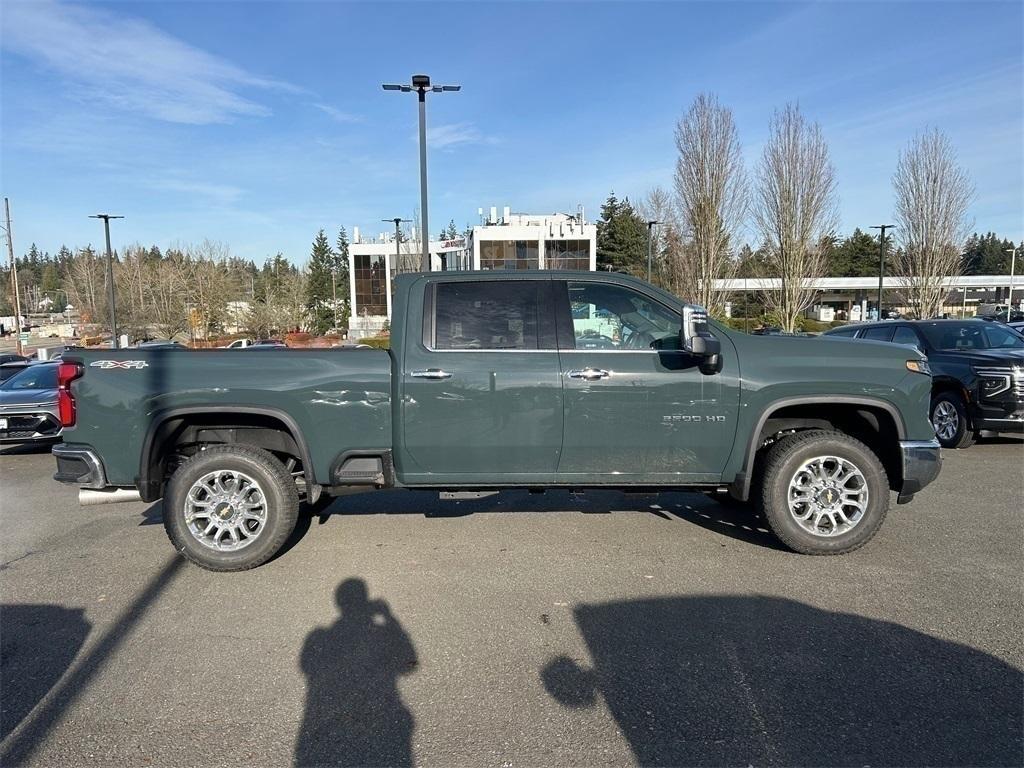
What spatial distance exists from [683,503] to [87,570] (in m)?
4.90

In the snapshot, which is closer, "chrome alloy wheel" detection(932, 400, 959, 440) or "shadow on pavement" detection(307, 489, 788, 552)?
"shadow on pavement" detection(307, 489, 788, 552)

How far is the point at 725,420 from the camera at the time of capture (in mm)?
4543

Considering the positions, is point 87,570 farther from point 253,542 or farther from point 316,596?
point 316,596

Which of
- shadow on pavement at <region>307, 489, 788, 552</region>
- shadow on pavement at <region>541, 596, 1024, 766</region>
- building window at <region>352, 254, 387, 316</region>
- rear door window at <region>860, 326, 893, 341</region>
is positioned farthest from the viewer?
building window at <region>352, 254, 387, 316</region>

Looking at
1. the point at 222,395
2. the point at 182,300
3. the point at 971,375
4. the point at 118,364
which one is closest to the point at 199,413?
the point at 222,395

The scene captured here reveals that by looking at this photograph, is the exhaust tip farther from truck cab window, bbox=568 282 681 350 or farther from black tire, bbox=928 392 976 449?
black tire, bbox=928 392 976 449

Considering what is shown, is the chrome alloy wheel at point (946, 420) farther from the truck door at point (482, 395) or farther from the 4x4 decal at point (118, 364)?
the 4x4 decal at point (118, 364)

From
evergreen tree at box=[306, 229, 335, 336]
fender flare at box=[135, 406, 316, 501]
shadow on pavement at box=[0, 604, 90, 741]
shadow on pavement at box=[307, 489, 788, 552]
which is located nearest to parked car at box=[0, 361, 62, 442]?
shadow on pavement at box=[307, 489, 788, 552]

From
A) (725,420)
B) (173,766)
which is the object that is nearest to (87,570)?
(173,766)

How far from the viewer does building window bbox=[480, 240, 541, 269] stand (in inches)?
1839

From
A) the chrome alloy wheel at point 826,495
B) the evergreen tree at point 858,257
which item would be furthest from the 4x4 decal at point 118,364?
the evergreen tree at point 858,257

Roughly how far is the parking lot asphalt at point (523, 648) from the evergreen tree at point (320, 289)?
49.9 meters

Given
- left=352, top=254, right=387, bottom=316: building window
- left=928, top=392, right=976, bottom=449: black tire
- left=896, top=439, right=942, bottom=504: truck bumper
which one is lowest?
left=928, top=392, right=976, bottom=449: black tire

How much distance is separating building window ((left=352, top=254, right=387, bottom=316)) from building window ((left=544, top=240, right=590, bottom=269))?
15717 mm
